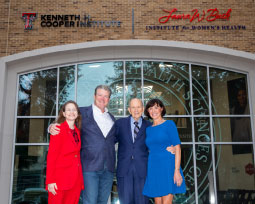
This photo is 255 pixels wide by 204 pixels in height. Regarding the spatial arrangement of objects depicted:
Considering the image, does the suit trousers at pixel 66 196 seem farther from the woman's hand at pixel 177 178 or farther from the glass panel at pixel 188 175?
the glass panel at pixel 188 175

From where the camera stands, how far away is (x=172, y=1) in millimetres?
8609

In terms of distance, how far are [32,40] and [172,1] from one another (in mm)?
4615

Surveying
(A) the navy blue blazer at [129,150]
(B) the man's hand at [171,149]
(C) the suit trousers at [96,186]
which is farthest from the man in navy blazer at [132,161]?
(B) the man's hand at [171,149]

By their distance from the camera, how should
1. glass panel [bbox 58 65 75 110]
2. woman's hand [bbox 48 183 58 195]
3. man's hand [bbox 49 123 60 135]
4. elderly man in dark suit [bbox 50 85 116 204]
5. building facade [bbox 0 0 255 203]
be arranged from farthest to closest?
glass panel [bbox 58 65 75 110]
building facade [bbox 0 0 255 203]
elderly man in dark suit [bbox 50 85 116 204]
man's hand [bbox 49 123 60 135]
woman's hand [bbox 48 183 58 195]

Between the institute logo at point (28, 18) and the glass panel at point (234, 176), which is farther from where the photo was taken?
the institute logo at point (28, 18)

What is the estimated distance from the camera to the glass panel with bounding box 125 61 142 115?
8.39 metres

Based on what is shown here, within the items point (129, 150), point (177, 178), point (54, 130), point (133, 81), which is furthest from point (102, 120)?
point (133, 81)

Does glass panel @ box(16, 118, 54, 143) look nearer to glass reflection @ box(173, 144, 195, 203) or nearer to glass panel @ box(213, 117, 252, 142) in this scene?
glass reflection @ box(173, 144, 195, 203)

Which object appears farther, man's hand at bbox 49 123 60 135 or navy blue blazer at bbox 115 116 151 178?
navy blue blazer at bbox 115 116 151 178

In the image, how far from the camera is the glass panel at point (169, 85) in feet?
27.4

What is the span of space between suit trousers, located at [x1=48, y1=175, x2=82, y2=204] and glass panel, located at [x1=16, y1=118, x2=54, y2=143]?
4788 millimetres

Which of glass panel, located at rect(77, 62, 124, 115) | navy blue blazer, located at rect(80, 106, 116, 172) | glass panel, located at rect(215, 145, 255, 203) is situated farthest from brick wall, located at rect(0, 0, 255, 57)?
navy blue blazer, located at rect(80, 106, 116, 172)

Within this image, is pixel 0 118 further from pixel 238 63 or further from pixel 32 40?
pixel 238 63

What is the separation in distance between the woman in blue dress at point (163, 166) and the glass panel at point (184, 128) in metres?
4.25
